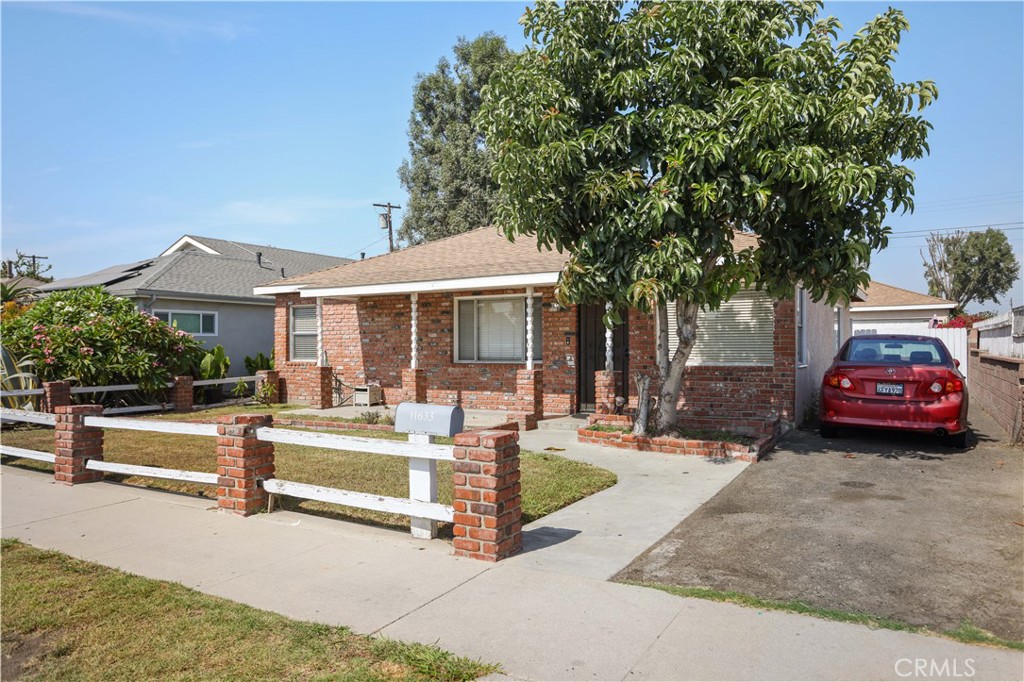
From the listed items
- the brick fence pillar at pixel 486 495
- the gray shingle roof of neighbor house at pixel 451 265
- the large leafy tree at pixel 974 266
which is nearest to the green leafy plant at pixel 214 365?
the gray shingle roof of neighbor house at pixel 451 265

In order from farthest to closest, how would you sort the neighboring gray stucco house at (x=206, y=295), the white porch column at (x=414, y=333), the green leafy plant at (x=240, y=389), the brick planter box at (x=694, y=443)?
the neighboring gray stucco house at (x=206, y=295)
the green leafy plant at (x=240, y=389)
the white porch column at (x=414, y=333)
the brick planter box at (x=694, y=443)

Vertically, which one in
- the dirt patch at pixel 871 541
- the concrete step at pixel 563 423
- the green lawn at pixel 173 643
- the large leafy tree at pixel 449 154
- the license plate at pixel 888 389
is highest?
the large leafy tree at pixel 449 154

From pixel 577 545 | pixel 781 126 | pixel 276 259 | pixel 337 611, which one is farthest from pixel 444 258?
pixel 276 259

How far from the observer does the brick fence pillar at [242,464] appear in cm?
651

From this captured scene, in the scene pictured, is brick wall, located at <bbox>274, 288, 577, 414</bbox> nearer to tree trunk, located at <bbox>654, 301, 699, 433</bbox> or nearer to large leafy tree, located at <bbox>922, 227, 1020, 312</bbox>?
tree trunk, located at <bbox>654, 301, 699, 433</bbox>

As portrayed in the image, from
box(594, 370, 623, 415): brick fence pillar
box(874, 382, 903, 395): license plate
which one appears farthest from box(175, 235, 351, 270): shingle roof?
box(874, 382, 903, 395): license plate

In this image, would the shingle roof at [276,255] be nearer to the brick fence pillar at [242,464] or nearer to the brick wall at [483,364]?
the brick wall at [483,364]

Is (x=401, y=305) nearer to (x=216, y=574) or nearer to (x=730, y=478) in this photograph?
(x=730, y=478)

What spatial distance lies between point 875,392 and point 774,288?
2.20 meters

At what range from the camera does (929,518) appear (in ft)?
20.1

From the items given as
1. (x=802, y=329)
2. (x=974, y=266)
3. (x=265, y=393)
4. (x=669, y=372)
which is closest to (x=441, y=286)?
(x=669, y=372)

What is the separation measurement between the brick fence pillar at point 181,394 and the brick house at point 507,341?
2.49m

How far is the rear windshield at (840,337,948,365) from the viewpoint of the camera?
32.4ft

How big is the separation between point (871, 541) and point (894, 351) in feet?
18.6
